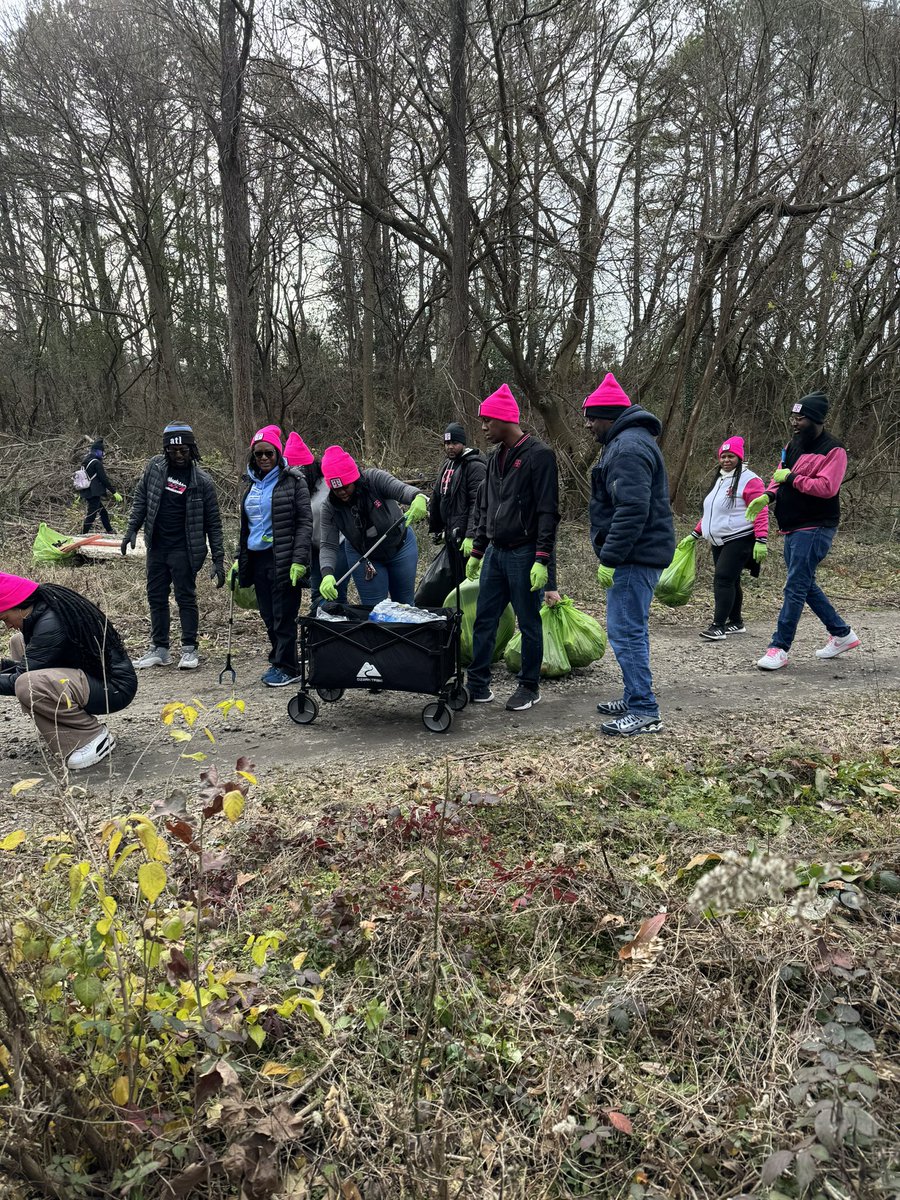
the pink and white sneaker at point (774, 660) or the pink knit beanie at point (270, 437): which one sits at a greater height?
the pink knit beanie at point (270, 437)

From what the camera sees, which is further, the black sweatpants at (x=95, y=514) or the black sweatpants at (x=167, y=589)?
the black sweatpants at (x=95, y=514)

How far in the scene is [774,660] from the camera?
6.17 m

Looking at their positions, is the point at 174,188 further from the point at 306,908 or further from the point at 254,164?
the point at 306,908

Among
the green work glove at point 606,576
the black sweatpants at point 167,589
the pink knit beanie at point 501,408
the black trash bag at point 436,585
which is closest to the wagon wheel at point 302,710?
the black trash bag at point 436,585

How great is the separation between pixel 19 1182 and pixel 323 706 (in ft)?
12.9

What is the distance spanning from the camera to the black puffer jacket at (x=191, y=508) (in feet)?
20.3

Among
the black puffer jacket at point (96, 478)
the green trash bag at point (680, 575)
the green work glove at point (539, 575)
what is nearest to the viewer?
the green work glove at point (539, 575)

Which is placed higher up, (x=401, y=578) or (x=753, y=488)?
(x=753, y=488)

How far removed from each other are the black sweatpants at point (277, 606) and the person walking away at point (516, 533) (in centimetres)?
151

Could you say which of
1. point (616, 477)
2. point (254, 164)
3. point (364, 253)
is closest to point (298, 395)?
point (364, 253)

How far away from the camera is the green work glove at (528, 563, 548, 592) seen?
16.1 feet

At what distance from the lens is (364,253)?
58.2 ft

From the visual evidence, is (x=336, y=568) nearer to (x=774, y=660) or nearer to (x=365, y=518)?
(x=365, y=518)

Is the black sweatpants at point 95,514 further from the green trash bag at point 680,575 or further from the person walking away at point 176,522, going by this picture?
the green trash bag at point 680,575
